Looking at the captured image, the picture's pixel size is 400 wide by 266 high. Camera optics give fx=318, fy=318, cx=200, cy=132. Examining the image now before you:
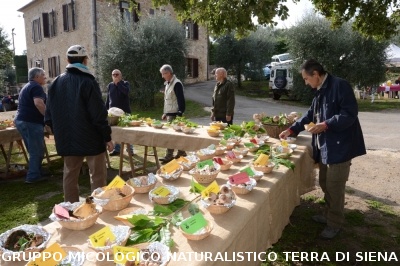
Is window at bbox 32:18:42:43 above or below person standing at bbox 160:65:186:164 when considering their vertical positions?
above

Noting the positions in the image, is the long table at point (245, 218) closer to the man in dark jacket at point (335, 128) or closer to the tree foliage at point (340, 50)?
the man in dark jacket at point (335, 128)

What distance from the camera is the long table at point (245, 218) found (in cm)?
147

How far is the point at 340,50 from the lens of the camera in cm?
1455

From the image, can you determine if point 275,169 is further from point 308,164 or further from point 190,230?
point 190,230

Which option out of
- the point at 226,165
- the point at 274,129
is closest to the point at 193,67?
the point at 274,129

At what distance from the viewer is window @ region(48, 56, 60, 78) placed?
19.6m

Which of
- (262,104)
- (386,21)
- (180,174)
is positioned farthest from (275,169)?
(262,104)

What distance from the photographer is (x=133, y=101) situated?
44.7 feet

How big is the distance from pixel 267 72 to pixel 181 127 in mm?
19510

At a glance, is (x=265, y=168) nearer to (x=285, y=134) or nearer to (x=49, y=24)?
(x=285, y=134)

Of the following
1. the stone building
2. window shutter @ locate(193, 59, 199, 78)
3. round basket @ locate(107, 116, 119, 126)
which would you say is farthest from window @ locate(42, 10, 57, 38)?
round basket @ locate(107, 116, 119, 126)

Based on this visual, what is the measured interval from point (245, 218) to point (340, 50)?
14.9 metres

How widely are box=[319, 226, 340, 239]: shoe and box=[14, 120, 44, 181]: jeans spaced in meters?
3.99

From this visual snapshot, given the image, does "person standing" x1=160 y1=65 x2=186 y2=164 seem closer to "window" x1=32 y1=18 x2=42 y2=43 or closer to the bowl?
the bowl
